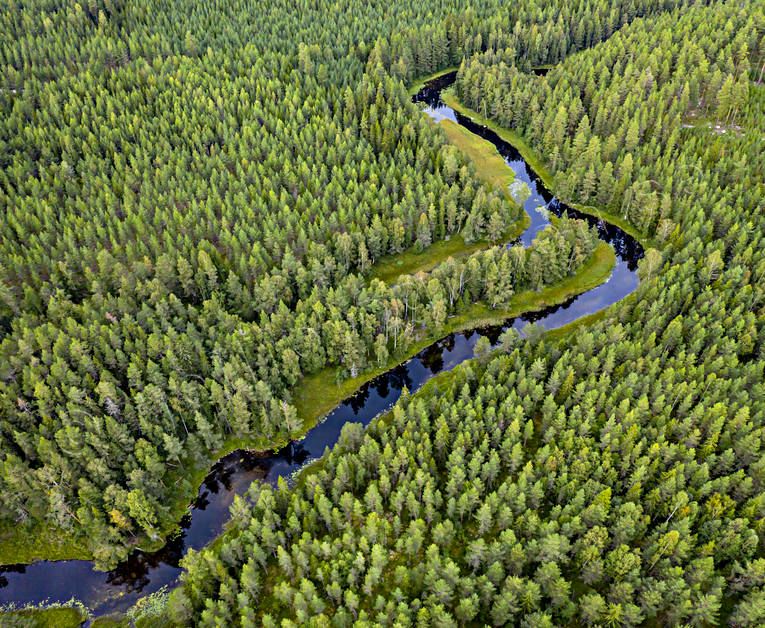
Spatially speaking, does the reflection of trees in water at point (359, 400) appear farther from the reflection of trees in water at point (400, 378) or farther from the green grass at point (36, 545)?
the green grass at point (36, 545)

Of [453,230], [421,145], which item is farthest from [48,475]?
[421,145]

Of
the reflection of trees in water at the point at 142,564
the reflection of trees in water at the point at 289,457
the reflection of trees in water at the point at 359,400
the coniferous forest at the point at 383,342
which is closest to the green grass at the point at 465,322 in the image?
the coniferous forest at the point at 383,342

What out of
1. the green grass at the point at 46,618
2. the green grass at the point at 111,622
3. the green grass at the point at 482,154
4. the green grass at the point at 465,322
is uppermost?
the green grass at the point at 482,154

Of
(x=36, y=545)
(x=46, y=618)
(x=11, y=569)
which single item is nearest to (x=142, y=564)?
(x=46, y=618)

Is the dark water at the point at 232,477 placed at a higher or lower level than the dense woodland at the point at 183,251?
lower

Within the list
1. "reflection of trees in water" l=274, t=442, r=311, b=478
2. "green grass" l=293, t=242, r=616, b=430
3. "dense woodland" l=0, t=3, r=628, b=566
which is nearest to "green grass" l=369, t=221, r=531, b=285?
"dense woodland" l=0, t=3, r=628, b=566

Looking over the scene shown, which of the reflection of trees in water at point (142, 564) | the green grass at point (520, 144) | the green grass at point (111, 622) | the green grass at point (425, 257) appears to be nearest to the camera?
the green grass at point (111, 622)
